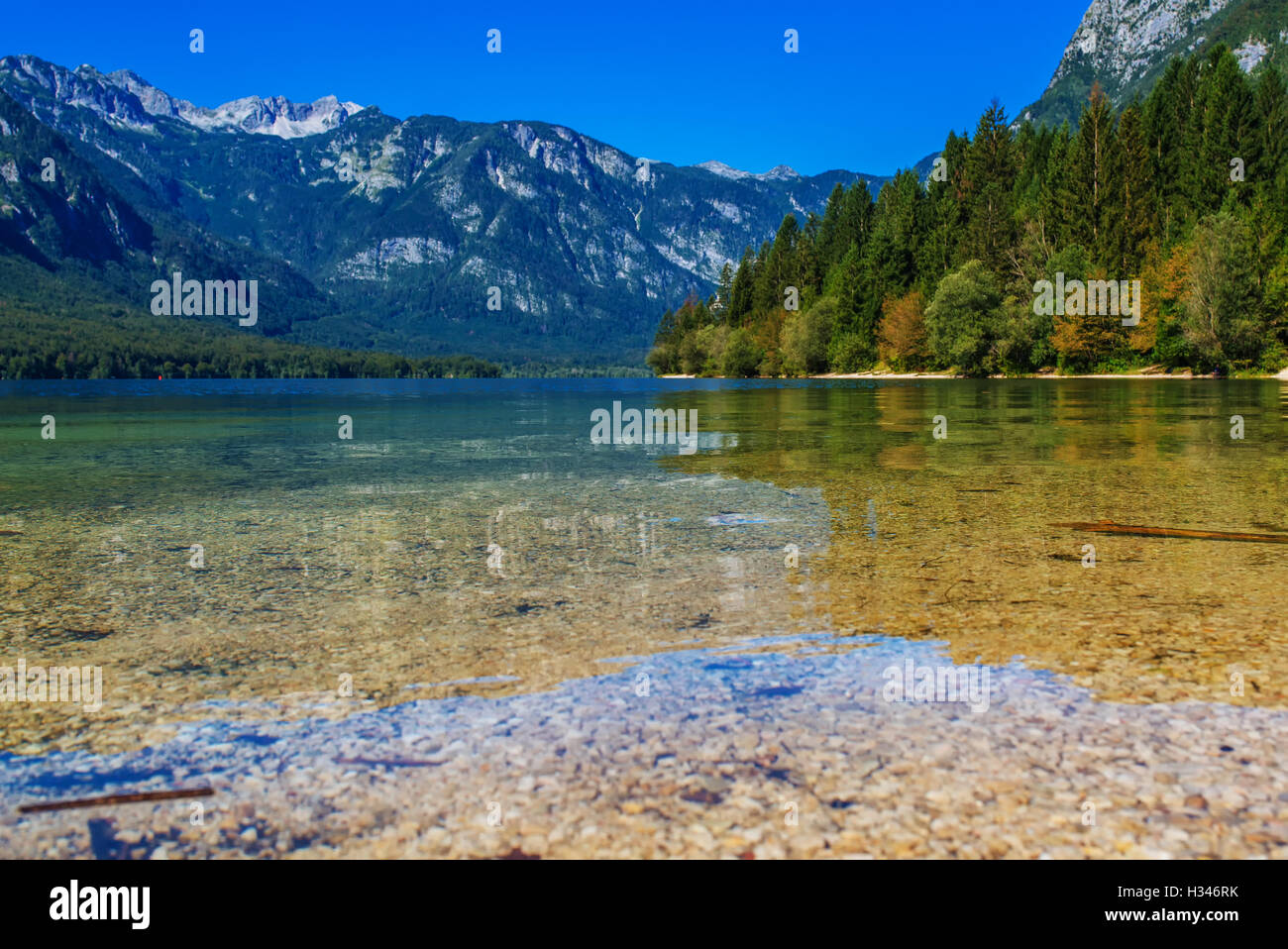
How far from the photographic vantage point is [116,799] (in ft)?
12.9

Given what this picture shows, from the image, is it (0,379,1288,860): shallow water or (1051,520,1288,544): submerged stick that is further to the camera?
(1051,520,1288,544): submerged stick

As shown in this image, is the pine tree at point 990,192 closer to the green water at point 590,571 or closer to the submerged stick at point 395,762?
the green water at point 590,571

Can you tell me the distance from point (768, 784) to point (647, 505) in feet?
29.2

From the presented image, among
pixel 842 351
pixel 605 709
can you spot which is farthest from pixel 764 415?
pixel 842 351

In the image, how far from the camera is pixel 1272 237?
74750mm

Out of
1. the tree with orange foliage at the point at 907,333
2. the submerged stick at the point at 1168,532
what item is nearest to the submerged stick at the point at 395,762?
the submerged stick at the point at 1168,532

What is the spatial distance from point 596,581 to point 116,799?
4.66m

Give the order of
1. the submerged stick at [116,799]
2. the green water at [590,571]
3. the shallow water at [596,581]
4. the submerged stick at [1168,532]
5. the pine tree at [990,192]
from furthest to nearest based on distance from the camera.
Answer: the pine tree at [990,192]
the submerged stick at [1168,532]
the green water at [590,571]
the shallow water at [596,581]
the submerged stick at [116,799]

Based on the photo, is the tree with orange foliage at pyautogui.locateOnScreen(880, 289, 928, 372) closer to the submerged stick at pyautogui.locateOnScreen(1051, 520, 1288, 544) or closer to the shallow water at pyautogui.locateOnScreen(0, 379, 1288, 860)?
the shallow water at pyautogui.locateOnScreen(0, 379, 1288, 860)

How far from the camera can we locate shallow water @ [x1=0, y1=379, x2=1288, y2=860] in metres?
5.27

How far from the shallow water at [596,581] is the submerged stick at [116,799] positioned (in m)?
0.24

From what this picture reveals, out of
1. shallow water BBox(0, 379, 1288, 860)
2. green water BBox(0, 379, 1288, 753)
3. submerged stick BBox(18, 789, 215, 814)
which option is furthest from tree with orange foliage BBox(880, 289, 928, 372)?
submerged stick BBox(18, 789, 215, 814)

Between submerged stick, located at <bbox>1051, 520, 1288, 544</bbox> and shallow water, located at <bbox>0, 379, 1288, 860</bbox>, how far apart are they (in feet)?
0.90

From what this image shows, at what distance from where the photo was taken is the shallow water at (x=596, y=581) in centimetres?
527
